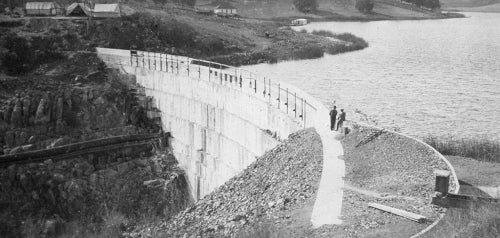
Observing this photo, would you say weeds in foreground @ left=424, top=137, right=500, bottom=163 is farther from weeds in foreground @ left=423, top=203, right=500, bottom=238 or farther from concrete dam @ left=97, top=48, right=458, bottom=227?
weeds in foreground @ left=423, top=203, right=500, bottom=238

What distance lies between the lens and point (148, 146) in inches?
1914

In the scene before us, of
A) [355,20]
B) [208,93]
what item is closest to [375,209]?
[208,93]

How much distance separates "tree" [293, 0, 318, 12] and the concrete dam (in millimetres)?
100897

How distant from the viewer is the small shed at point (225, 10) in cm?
12422

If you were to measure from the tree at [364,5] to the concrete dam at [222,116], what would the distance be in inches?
4325

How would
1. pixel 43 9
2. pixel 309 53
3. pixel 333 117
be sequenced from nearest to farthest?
1. pixel 333 117
2. pixel 43 9
3. pixel 309 53

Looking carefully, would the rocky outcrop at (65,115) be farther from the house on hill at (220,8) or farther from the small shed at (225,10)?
the house on hill at (220,8)

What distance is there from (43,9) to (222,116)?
4488cm

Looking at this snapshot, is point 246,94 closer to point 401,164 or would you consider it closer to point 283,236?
point 401,164

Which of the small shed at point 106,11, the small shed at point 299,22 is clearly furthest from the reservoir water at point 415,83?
the small shed at point 299,22

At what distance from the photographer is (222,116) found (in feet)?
131

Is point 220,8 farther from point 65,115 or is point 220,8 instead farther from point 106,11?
point 65,115

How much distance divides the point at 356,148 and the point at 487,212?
8355mm

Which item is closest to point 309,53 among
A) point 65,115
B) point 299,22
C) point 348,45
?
point 348,45
